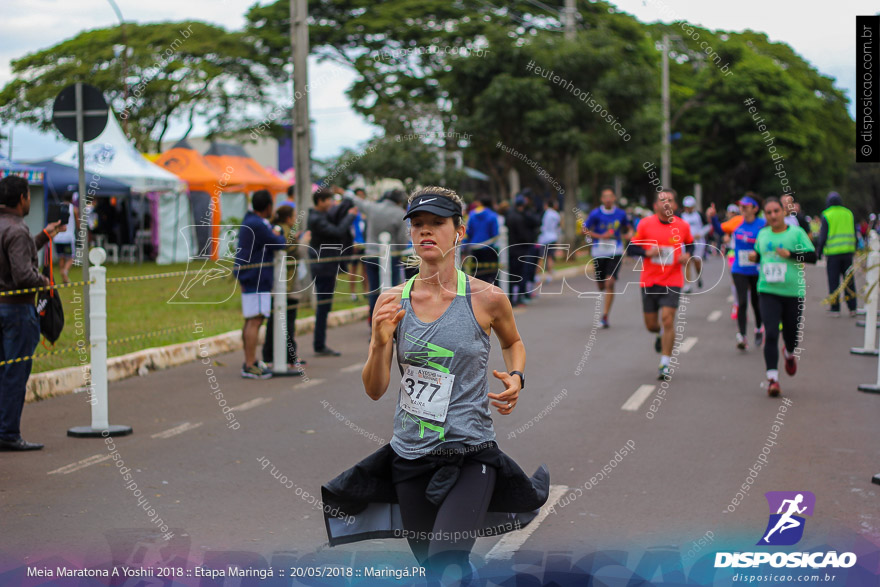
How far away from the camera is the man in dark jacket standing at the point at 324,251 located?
11711 mm

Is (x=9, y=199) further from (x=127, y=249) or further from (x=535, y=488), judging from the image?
(x=127, y=249)

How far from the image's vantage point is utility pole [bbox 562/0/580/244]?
26.0m

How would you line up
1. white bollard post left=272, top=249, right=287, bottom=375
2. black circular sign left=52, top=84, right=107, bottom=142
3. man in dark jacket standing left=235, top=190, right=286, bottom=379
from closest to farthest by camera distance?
black circular sign left=52, top=84, right=107, bottom=142 → man in dark jacket standing left=235, top=190, right=286, bottom=379 → white bollard post left=272, top=249, right=287, bottom=375

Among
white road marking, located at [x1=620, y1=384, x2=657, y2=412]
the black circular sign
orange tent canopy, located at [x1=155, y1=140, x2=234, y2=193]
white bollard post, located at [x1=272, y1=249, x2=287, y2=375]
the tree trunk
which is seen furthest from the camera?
the tree trunk

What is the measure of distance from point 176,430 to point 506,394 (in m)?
4.86

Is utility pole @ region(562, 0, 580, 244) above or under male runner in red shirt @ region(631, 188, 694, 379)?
above

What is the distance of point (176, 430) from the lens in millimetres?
7570

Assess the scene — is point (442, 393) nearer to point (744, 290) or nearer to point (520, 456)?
point (520, 456)

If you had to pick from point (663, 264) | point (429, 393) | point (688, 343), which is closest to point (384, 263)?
point (688, 343)

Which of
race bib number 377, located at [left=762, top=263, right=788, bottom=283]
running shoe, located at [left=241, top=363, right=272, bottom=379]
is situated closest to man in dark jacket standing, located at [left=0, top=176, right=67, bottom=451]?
running shoe, located at [left=241, top=363, right=272, bottom=379]

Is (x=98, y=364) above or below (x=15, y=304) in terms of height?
below

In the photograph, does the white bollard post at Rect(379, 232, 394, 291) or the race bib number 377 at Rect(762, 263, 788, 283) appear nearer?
the race bib number 377 at Rect(762, 263, 788, 283)

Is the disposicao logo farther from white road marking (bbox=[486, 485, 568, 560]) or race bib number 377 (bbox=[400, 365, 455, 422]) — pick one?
race bib number 377 (bbox=[400, 365, 455, 422])

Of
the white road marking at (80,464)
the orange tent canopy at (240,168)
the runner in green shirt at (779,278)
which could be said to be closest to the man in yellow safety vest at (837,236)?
the runner in green shirt at (779,278)
